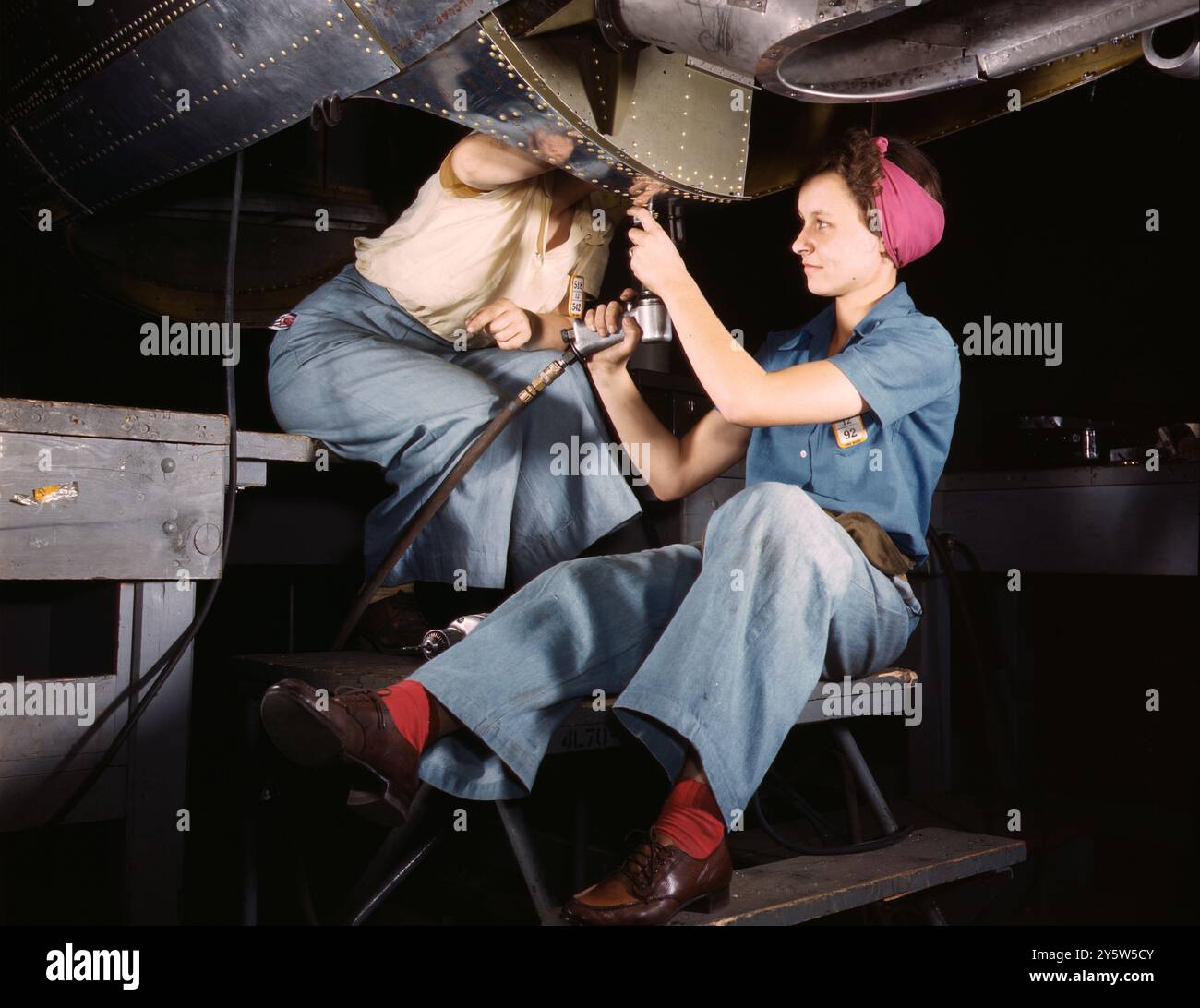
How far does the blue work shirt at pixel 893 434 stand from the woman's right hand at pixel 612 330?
0.32 metres

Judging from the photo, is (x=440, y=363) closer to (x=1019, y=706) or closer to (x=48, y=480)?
(x=48, y=480)

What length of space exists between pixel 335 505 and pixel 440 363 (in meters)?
0.39

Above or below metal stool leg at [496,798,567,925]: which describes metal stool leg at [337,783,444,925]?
below

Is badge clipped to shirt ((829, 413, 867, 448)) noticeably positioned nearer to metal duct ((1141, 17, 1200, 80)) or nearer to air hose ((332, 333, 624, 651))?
air hose ((332, 333, 624, 651))

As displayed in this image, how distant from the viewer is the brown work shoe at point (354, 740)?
108cm

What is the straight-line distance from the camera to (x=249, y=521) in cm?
191

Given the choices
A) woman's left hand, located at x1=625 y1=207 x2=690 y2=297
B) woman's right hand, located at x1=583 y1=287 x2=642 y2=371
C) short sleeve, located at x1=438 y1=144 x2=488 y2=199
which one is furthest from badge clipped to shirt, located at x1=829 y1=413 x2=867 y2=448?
short sleeve, located at x1=438 y1=144 x2=488 y2=199

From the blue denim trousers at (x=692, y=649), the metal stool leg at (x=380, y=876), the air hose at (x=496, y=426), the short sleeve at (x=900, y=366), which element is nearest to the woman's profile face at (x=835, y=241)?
the short sleeve at (x=900, y=366)

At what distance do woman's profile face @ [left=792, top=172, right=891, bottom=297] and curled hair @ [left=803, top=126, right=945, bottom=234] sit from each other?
0.01 m

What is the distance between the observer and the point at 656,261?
1.49 m

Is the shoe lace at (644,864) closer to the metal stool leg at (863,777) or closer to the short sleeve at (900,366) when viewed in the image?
the metal stool leg at (863,777)

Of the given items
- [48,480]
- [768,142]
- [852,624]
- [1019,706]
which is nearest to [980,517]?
[1019,706]

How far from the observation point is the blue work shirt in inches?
56.4

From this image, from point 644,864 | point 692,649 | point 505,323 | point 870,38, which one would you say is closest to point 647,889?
point 644,864
